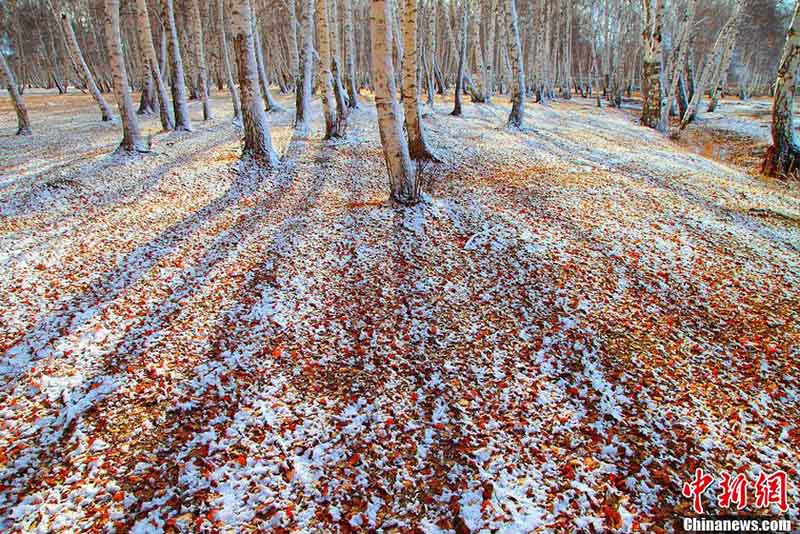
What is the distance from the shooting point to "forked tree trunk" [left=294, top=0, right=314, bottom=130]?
12.2 metres

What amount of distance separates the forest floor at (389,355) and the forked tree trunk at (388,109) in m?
0.36

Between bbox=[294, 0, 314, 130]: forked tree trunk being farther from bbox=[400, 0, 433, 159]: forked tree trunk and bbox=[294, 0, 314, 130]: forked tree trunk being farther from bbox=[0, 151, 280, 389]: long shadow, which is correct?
bbox=[0, 151, 280, 389]: long shadow

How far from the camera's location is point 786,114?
28.8 ft

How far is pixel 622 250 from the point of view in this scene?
18.6 feet

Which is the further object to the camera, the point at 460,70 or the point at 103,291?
the point at 460,70

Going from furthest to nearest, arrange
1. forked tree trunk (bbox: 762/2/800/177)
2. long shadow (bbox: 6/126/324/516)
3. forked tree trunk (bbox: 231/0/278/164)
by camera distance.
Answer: forked tree trunk (bbox: 762/2/800/177) → forked tree trunk (bbox: 231/0/278/164) → long shadow (bbox: 6/126/324/516)

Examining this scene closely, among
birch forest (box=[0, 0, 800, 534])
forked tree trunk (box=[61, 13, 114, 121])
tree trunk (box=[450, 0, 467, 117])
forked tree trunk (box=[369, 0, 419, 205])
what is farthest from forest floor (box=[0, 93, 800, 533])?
tree trunk (box=[450, 0, 467, 117])

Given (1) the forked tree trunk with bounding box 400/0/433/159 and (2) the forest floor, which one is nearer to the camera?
(2) the forest floor

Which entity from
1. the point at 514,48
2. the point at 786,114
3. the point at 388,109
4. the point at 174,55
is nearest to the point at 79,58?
the point at 174,55

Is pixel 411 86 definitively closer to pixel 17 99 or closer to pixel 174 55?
pixel 174 55

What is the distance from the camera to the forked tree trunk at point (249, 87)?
8320mm

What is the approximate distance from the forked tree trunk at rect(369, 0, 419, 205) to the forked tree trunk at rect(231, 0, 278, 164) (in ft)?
11.3

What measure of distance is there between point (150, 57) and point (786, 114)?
16.3 m

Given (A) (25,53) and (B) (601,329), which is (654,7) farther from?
(A) (25,53)
